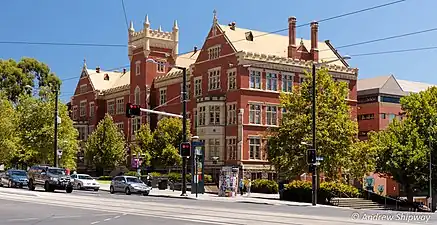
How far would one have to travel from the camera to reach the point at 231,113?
210 feet

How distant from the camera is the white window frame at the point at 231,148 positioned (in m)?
63.2

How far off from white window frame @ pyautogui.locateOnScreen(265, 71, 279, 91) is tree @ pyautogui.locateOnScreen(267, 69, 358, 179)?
47.0 ft

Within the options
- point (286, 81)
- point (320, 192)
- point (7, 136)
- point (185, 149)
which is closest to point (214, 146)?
point (286, 81)

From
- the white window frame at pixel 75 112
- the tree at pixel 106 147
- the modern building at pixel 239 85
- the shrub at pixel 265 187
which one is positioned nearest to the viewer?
the shrub at pixel 265 187

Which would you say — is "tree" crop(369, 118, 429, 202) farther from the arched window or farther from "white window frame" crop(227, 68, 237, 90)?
the arched window

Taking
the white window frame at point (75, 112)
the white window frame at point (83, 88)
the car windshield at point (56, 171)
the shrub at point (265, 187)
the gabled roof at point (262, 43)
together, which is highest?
the gabled roof at point (262, 43)

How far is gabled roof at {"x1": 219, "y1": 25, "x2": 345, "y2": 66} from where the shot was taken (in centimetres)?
6581

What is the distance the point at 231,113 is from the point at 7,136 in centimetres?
2231

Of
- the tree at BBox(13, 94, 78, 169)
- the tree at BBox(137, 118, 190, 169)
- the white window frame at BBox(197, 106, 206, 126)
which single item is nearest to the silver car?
the tree at BBox(13, 94, 78, 169)

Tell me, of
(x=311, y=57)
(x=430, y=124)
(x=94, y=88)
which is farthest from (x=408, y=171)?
(x=94, y=88)

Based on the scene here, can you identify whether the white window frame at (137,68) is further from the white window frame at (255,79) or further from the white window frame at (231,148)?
the white window frame at (255,79)

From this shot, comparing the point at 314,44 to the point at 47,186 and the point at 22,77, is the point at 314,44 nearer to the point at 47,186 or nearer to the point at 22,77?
the point at 47,186

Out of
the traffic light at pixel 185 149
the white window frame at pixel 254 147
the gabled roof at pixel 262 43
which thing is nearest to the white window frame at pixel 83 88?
the gabled roof at pixel 262 43

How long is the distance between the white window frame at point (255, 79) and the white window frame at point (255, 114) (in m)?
1.77
